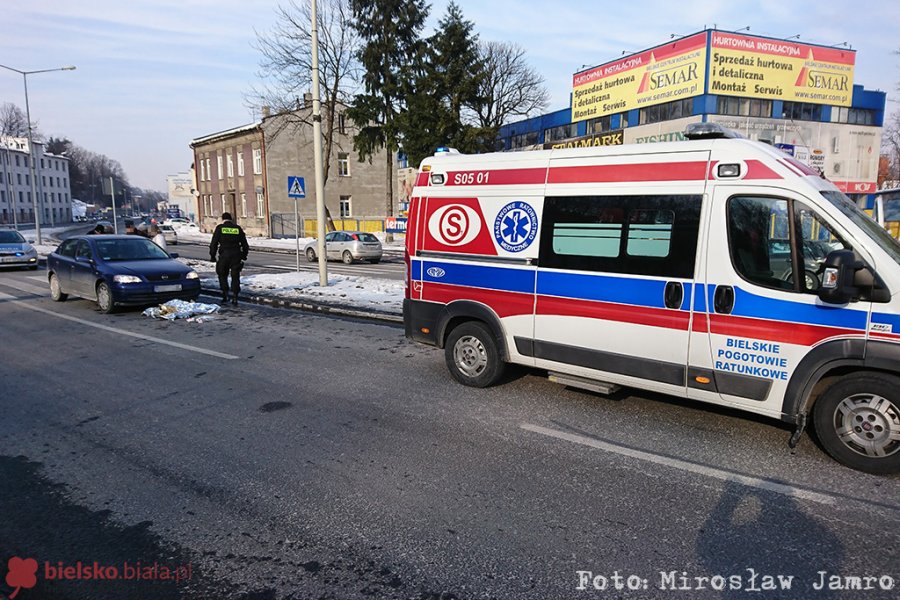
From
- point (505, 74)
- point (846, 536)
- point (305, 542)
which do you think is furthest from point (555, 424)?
point (505, 74)

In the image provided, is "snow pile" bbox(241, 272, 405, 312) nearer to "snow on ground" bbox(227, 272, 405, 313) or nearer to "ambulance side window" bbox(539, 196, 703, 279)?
"snow on ground" bbox(227, 272, 405, 313)

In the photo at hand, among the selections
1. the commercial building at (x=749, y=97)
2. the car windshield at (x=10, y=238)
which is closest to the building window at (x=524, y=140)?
the commercial building at (x=749, y=97)

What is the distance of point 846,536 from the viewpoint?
329 cm

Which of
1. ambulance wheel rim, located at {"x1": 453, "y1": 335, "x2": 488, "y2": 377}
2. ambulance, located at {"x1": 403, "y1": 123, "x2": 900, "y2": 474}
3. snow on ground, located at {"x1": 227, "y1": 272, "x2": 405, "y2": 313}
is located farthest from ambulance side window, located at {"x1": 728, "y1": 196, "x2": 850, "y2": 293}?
snow on ground, located at {"x1": 227, "y1": 272, "x2": 405, "y2": 313}

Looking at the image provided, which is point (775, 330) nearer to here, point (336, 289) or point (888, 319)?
point (888, 319)

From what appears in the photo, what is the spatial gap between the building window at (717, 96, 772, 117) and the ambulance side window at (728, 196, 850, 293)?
33.3 meters

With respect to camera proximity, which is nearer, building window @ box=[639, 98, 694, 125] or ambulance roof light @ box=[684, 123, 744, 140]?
ambulance roof light @ box=[684, 123, 744, 140]

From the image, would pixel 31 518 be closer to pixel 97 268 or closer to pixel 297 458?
pixel 297 458

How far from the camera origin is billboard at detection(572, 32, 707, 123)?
3259cm

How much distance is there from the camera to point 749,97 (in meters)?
33.2

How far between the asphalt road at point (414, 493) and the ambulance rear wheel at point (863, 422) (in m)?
0.18

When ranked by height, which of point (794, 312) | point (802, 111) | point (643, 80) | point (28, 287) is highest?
point (643, 80)

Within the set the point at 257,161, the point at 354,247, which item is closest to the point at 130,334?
the point at 354,247

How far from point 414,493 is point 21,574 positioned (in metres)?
2.26
